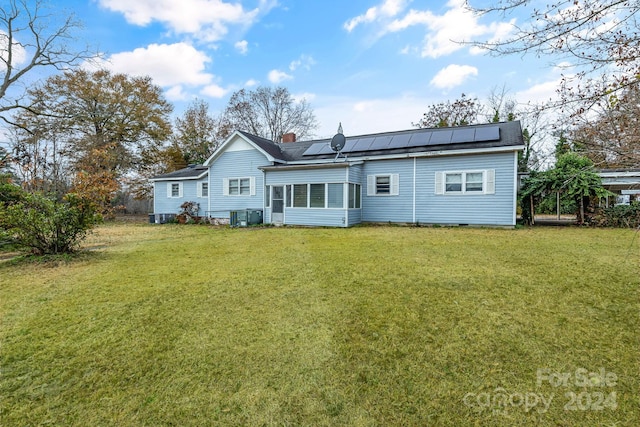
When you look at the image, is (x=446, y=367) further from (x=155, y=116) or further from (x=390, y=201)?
(x=155, y=116)

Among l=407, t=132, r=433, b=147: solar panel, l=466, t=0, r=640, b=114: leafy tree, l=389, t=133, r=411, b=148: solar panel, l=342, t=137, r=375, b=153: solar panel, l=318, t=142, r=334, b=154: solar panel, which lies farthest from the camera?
l=318, t=142, r=334, b=154: solar panel

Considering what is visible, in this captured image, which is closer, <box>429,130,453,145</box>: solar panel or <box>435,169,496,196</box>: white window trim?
<box>435,169,496,196</box>: white window trim

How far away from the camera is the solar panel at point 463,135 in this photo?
1248cm

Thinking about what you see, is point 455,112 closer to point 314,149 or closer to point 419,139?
point 419,139

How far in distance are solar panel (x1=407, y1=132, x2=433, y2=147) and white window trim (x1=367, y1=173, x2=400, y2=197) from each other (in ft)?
5.40

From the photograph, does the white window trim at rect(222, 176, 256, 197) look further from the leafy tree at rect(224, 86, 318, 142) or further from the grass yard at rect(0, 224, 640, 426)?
the leafy tree at rect(224, 86, 318, 142)

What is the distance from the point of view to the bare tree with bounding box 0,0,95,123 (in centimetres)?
1430

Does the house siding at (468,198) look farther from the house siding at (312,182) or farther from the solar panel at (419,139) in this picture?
the house siding at (312,182)

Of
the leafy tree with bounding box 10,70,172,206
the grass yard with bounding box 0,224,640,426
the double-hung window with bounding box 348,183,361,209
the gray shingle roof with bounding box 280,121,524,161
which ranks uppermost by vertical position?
the leafy tree with bounding box 10,70,172,206

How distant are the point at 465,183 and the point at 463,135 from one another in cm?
230

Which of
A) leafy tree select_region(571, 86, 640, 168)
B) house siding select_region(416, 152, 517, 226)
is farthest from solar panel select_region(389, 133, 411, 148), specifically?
leafy tree select_region(571, 86, 640, 168)

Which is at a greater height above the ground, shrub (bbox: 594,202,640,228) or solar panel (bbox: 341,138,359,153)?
solar panel (bbox: 341,138,359,153)

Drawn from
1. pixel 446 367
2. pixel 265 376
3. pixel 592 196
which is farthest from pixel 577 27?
pixel 592 196

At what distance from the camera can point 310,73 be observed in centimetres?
1720
